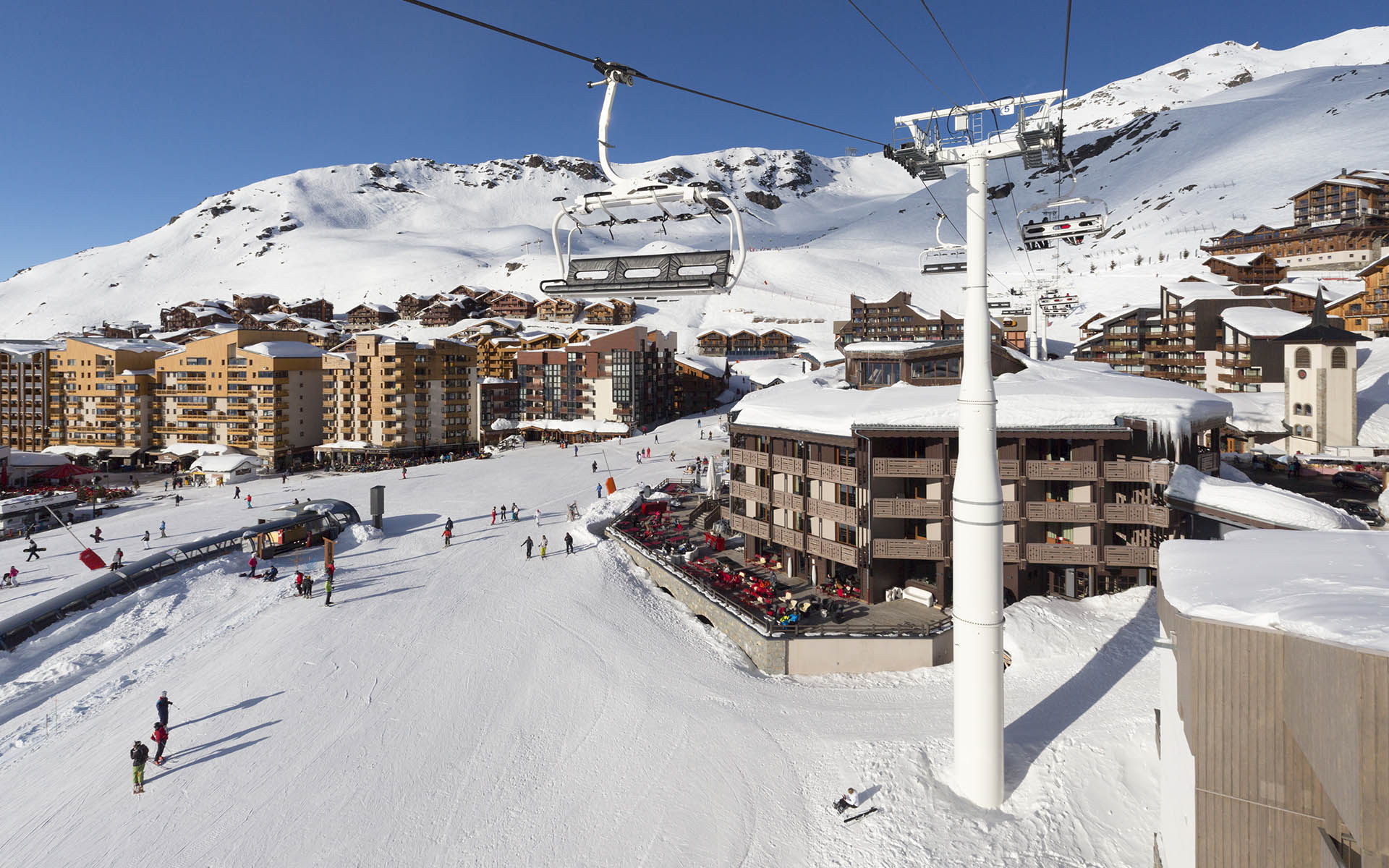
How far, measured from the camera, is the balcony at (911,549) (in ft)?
71.4

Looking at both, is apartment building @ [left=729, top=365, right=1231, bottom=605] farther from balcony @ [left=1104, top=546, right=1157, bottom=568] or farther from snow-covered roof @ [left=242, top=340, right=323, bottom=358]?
snow-covered roof @ [left=242, top=340, right=323, bottom=358]

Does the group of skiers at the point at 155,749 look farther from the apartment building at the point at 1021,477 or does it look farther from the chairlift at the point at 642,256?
the apartment building at the point at 1021,477

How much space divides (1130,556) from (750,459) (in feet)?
43.5

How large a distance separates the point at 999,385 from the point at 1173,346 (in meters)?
45.7

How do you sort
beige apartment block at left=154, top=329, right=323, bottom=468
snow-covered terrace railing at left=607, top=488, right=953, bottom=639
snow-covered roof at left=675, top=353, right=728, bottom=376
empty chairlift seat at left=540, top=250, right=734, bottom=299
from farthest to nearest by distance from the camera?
snow-covered roof at left=675, top=353, right=728, bottom=376 < beige apartment block at left=154, top=329, right=323, bottom=468 < snow-covered terrace railing at left=607, top=488, right=953, bottom=639 < empty chairlift seat at left=540, top=250, right=734, bottom=299

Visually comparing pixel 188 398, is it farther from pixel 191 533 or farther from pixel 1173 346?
pixel 1173 346

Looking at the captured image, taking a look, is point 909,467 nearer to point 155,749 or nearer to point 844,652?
point 844,652

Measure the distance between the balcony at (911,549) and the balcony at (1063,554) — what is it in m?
2.83

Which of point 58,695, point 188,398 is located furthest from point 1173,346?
point 188,398

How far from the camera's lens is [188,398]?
217 ft

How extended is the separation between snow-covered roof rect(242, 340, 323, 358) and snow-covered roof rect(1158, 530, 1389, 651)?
7350 cm

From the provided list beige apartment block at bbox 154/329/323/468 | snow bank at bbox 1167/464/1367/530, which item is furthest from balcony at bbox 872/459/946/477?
beige apartment block at bbox 154/329/323/468

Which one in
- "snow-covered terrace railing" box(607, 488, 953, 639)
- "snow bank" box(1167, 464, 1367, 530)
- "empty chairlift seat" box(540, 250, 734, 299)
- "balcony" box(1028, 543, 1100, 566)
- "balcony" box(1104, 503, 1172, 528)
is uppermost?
"empty chairlift seat" box(540, 250, 734, 299)

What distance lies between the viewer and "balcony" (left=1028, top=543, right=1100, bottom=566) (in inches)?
822
